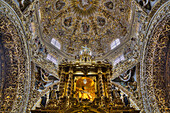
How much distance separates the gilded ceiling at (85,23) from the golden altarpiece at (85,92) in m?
7.32

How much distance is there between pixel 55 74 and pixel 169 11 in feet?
35.7

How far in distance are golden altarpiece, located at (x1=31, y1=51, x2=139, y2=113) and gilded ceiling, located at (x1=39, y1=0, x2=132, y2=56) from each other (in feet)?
24.0

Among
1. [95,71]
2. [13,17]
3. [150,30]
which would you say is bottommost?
[95,71]

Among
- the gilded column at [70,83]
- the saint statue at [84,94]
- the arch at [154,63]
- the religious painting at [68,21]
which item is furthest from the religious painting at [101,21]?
the saint statue at [84,94]

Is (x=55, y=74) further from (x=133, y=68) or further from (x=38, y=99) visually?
(x=133, y=68)

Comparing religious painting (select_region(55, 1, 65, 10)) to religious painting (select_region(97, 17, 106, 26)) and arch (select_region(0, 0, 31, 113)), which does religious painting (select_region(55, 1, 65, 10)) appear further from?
arch (select_region(0, 0, 31, 113))

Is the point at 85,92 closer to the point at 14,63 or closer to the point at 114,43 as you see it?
the point at 14,63

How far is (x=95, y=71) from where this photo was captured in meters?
10.2

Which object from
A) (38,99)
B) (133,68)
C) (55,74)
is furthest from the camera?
(55,74)

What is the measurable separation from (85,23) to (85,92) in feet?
45.0

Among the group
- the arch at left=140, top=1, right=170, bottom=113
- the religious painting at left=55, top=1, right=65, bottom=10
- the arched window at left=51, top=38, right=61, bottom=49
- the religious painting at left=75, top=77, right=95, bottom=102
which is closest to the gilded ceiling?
the religious painting at left=55, top=1, right=65, bottom=10

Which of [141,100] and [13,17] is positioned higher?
[13,17]

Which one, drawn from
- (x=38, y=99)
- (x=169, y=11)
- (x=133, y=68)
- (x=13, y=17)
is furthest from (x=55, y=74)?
(x=169, y=11)

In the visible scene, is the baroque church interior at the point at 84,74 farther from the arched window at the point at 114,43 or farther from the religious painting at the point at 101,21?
the religious painting at the point at 101,21
